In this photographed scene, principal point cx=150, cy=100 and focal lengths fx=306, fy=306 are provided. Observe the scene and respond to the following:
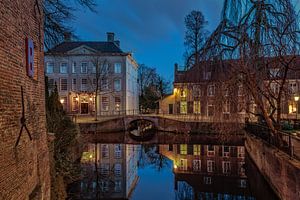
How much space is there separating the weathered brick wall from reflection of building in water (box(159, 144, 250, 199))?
23.6ft

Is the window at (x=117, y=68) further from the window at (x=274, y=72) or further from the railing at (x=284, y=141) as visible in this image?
the window at (x=274, y=72)

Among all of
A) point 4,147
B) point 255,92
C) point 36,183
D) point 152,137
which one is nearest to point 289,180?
point 255,92

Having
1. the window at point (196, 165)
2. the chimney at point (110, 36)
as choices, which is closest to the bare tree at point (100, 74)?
the chimney at point (110, 36)

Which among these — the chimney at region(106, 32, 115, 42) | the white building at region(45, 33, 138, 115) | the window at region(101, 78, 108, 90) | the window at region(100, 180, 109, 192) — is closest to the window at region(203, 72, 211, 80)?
the window at region(100, 180, 109, 192)

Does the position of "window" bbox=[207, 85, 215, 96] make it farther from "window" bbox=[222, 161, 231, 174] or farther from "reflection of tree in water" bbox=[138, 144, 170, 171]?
"reflection of tree in water" bbox=[138, 144, 170, 171]

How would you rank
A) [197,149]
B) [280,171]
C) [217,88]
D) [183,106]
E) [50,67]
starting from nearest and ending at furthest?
1. [280,171]
2. [217,88]
3. [197,149]
4. [183,106]
5. [50,67]

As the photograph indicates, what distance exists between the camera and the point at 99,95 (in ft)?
130

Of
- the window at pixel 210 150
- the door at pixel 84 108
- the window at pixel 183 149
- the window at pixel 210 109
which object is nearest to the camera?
the window at pixel 210 109

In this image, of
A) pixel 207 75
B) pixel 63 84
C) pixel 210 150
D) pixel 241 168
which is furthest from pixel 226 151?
pixel 63 84

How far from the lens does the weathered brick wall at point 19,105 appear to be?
13.4 feet

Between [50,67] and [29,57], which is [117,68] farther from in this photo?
[29,57]

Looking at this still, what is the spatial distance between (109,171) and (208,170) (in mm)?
5034

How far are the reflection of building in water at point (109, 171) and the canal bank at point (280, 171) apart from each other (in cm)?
529

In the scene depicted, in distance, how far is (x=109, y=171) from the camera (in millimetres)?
15289
